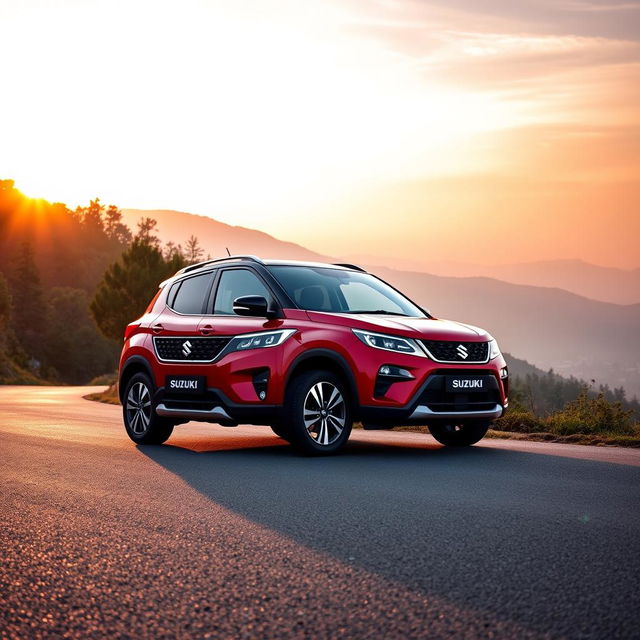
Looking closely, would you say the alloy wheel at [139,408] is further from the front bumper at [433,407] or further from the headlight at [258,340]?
the front bumper at [433,407]

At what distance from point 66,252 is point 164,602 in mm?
151389

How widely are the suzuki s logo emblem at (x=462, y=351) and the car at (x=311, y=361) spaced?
10mm

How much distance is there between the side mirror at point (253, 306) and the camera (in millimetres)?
10242

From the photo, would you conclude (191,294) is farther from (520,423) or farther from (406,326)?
(520,423)

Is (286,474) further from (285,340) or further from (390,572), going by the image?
(390,572)

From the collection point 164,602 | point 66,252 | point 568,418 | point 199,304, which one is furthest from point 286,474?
point 66,252

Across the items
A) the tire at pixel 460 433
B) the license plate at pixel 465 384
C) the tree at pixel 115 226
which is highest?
the tree at pixel 115 226

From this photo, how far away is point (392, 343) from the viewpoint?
9.73 meters

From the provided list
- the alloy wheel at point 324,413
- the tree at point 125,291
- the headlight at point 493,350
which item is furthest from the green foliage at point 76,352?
the alloy wheel at point 324,413

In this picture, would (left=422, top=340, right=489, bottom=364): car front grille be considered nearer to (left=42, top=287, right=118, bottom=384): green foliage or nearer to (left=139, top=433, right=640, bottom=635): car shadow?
(left=139, top=433, right=640, bottom=635): car shadow

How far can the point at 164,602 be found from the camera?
4258 millimetres

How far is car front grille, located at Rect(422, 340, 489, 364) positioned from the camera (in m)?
9.84

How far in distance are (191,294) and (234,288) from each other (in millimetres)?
754

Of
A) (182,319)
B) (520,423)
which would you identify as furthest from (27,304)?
(182,319)
